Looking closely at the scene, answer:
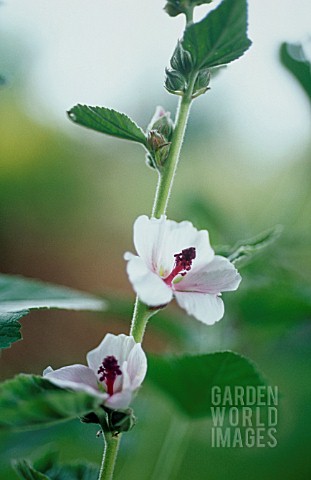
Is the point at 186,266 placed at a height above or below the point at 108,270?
above

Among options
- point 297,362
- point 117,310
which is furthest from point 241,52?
point 297,362

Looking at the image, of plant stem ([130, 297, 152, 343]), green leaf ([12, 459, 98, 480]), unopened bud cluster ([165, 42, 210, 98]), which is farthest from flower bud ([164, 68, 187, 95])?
green leaf ([12, 459, 98, 480])

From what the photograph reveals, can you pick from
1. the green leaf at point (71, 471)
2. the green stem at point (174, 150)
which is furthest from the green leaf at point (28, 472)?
the green stem at point (174, 150)

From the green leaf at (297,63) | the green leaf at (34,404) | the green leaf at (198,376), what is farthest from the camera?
the green leaf at (297,63)

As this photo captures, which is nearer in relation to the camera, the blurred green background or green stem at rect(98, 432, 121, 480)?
green stem at rect(98, 432, 121, 480)

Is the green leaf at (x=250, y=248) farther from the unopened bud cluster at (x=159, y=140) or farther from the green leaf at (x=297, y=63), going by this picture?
the green leaf at (x=297, y=63)

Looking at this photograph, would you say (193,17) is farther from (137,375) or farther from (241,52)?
(137,375)

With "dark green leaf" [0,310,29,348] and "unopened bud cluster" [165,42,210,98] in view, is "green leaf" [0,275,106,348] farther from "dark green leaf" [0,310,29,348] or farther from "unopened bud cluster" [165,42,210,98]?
"unopened bud cluster" [165,42,210,98]
